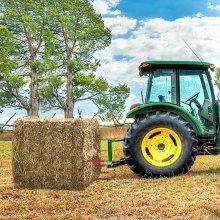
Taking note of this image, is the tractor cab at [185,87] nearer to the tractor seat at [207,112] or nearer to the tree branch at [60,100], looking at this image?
the tractor seat at [207,112]

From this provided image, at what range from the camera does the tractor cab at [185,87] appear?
307 inches

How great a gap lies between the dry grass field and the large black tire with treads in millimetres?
233

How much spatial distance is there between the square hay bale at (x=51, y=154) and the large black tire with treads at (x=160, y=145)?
972 millimetres

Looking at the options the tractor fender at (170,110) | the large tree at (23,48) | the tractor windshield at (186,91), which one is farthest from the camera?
the large tree at (23,48)

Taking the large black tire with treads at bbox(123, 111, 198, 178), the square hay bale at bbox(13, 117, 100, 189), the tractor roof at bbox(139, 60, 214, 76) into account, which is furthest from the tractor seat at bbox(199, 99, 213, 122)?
the square hay bale at bbox(13, 117, 100, 189)

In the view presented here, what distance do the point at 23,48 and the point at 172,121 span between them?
858 inches

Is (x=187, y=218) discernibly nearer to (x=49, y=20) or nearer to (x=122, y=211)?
(x=122, y=211)

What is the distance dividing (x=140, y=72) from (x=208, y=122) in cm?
160

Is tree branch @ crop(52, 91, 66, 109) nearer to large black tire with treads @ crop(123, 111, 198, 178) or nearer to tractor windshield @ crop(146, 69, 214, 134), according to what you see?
tractor windshield @ crop(146, 69, 214, 134)

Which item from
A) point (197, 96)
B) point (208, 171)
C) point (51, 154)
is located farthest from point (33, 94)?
point (51, 154)

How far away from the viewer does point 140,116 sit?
7.68 meters

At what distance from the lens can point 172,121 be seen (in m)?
7.43

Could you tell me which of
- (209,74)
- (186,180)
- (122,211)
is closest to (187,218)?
(122,211)

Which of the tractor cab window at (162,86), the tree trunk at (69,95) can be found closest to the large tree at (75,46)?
the tree trunk at (69,95)
